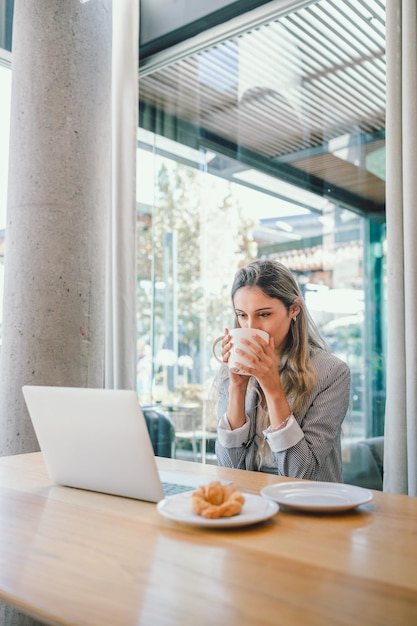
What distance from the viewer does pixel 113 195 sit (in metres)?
3.08

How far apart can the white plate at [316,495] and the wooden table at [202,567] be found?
2 centimetres

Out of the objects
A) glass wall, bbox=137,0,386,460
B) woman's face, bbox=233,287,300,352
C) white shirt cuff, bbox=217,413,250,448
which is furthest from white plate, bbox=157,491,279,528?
glass wall, bbox=137,0,386,460

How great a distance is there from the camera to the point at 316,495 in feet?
3.93

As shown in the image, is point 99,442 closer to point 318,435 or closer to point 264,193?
point 318,435

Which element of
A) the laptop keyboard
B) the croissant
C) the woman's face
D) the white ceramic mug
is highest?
the woman's face

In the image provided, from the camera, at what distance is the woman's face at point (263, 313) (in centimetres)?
177

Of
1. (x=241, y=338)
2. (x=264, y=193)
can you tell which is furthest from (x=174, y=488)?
(x=264, y=193)

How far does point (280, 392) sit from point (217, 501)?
0.58m

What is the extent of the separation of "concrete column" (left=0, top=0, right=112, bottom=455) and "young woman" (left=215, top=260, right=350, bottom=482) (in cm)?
92

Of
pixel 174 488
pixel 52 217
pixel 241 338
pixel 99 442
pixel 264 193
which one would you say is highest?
pixel 264 193

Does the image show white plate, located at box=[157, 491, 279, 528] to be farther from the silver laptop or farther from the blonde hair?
the blonde hair

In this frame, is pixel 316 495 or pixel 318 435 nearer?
pixel 316 495

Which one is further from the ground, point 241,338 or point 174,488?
point 241,338

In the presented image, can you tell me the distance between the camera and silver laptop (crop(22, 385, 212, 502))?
1.14m
